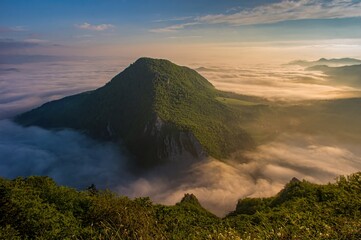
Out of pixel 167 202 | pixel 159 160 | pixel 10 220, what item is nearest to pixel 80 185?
pixel 159 160

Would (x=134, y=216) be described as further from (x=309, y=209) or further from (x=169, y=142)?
(x=169, y=142)

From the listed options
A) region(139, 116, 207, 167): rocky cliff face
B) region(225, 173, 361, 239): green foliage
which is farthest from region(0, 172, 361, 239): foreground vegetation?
region(139, 116, 207, 167): rocky cliff face

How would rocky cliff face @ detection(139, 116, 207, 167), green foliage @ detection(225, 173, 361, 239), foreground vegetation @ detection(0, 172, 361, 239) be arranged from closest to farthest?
1. foreground vegetation @ detection(0, 172, 361, 239)
2. green foliage @ detection(225, 173, 361, 239)
3. rocky cliff face @ detection(139, 116, 207, 167)

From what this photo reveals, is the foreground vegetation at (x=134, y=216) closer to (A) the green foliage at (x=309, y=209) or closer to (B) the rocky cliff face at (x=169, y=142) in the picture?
(A) the green foliage at (x=309, y=209)

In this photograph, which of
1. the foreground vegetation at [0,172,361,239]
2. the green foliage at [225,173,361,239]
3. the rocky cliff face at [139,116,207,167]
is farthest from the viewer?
the rocky cliff face at [139,116,207,167]

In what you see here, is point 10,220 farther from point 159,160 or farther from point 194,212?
point 159,160

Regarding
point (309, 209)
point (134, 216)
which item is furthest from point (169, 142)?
point (134, 216)

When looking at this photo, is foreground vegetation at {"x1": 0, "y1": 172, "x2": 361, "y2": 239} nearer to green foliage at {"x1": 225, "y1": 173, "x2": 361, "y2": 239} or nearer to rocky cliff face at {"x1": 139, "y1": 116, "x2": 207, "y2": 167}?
green foliage at {"x1": 225, "y1": 173, "x2": 361, "y2": 239}

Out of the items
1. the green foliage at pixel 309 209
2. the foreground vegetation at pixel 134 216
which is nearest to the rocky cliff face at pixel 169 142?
the green foliage at pixel 309 209
